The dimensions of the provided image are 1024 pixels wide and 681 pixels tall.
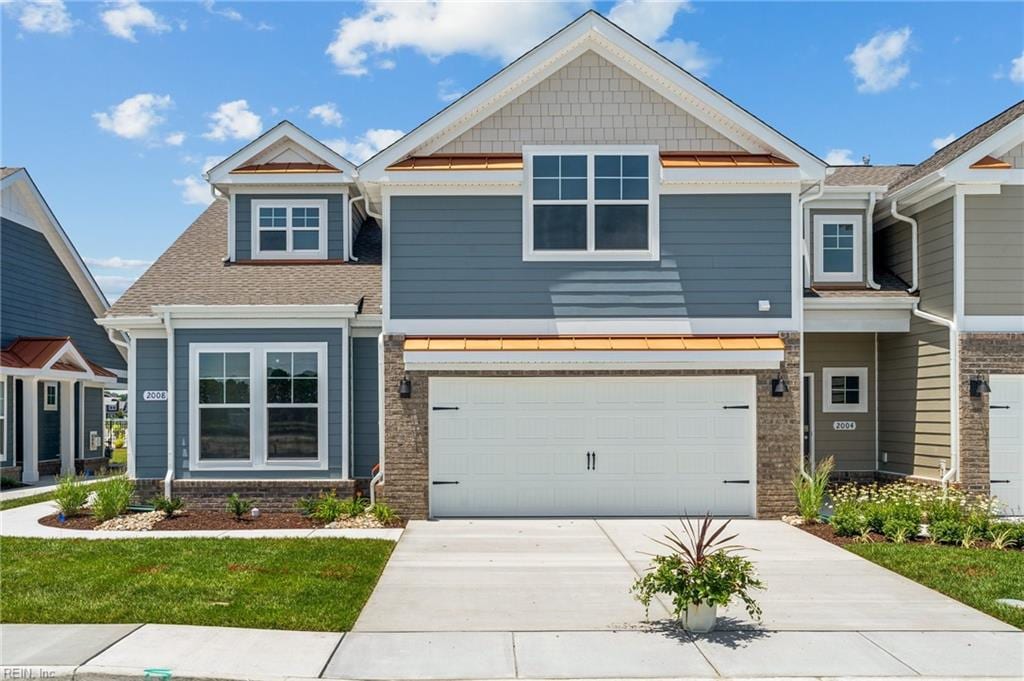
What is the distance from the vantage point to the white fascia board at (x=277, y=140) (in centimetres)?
1576

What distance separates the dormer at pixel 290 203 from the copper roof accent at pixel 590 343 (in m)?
3.93

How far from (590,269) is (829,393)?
20.1 ft

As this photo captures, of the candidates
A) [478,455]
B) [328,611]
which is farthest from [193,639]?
[478,455]

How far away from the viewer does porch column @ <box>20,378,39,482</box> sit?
65.6ft

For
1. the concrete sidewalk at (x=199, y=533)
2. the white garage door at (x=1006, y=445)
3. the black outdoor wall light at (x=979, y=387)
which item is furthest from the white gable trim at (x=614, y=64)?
the concrete sidewalk at (x=199, y=533)

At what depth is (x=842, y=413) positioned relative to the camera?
16.4m

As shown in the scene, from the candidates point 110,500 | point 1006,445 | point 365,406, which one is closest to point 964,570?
point 1006,445

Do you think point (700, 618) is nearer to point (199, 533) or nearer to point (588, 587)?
point (588, 587)

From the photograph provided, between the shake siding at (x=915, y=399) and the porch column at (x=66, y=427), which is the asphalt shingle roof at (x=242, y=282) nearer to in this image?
the porch column at (x=66, y=427)

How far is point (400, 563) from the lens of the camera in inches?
397

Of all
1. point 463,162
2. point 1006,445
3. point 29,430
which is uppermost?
point 463,162

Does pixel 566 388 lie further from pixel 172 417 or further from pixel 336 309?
pixel 172 417

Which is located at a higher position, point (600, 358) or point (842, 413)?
point (600, 358)

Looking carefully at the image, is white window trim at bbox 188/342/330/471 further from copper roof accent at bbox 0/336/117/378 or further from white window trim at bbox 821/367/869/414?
white window trim at bbox 821/367/869/414
